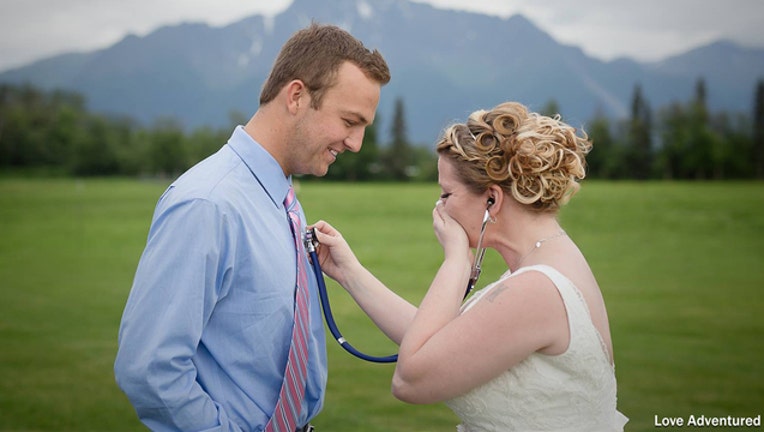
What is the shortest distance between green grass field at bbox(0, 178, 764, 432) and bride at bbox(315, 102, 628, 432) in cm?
501

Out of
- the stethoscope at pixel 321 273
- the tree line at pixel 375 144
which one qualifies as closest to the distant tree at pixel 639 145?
the tree line at pixel 375 144

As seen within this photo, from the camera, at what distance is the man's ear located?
2796 millimetres

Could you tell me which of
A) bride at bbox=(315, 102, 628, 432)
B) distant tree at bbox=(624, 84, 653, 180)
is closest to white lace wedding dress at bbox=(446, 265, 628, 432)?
bride at bbox=(315, 102, 628, 432)

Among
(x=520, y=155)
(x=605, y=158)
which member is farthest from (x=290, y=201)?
(x=605, y=158)

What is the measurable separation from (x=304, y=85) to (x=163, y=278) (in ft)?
2.98

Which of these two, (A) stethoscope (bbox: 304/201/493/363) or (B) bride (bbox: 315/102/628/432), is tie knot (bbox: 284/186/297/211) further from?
(B) bride (bbox: 315/102/628/432)

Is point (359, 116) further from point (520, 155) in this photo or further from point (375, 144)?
point (375, 144)

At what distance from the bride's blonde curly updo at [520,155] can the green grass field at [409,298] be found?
17.1ft

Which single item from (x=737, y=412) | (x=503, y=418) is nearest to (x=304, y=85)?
(x=503, y=418)

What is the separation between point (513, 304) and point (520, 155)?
0.56 m

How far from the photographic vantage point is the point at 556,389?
2625 millimetres

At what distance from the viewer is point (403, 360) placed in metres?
2.58

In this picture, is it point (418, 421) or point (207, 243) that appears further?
point (418, 421)

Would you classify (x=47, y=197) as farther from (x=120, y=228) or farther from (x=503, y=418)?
(x=503, y=418)
